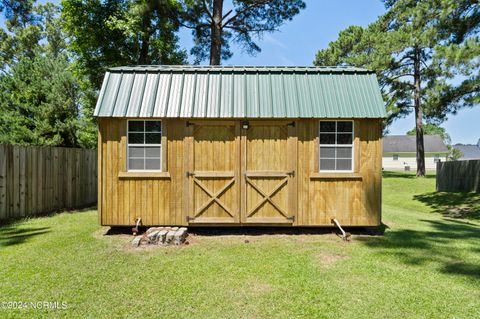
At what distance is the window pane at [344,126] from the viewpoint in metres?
6.79

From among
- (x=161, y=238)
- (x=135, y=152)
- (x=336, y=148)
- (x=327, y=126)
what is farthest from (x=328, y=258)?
(x=135, y=152)

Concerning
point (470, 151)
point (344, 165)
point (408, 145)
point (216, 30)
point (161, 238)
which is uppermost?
point (216, 30)

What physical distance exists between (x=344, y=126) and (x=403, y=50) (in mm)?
12274

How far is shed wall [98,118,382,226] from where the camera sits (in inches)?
261

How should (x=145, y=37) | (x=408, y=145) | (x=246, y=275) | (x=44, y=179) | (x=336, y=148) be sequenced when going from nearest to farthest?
(x=246, y=275) → (x=336, y=148) → (x=44, y=179) → (x=145, y=37) → (x=408, y=145)

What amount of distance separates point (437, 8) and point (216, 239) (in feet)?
42.7

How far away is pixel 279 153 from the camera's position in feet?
22.2

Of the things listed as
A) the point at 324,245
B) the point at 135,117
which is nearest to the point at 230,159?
the point at 135,117

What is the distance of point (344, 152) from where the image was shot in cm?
677

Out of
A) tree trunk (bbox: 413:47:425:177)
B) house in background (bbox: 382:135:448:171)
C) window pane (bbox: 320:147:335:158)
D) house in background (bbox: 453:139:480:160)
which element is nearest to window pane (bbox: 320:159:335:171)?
window pane (bbox: 320:147:335:158)

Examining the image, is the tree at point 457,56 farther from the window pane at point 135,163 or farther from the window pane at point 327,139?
the window pane at point 135,163

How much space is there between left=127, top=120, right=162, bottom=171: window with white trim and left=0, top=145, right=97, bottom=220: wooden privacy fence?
362cm

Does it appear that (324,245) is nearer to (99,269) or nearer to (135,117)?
(99,269)

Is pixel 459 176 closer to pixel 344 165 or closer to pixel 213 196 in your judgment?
pixel 344 165
